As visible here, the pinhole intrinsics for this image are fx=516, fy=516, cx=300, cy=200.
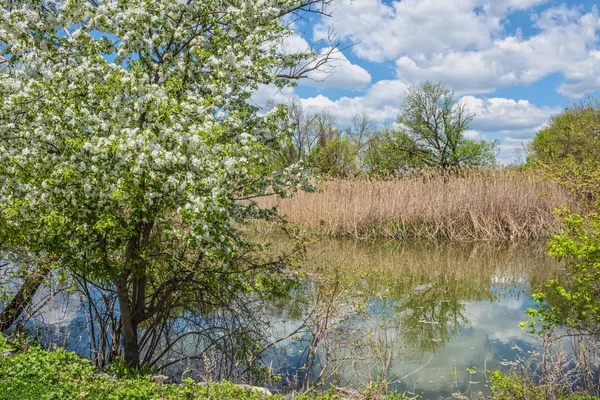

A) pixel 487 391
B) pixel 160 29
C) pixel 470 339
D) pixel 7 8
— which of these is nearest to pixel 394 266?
pixel 470 339

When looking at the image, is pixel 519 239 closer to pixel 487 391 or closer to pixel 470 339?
pixel 470 339

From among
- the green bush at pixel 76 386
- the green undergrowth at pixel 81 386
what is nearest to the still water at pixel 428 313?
the green undergrowth at pixel 81 386

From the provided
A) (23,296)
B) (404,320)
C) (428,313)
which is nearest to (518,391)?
(404,320)

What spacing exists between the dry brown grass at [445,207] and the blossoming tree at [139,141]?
1023cm

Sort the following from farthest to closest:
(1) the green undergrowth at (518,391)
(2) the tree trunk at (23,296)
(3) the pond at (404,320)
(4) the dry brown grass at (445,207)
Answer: (4) the dry brown grass at (445,207) < (2) the tree trunk at (23,296) < (3) the pond at (404,320) < (1) the green undergrowth at (518,391)

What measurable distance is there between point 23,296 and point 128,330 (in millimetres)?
1981

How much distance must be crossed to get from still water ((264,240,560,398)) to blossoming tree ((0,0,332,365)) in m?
1.34

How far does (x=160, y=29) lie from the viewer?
19.4 ft

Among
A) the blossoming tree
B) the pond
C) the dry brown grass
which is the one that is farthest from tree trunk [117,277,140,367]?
the dry brown grass

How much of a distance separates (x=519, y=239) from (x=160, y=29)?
44.4ft

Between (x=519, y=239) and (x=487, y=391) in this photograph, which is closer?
(x=487, y=391)

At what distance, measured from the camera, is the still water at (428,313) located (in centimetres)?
587

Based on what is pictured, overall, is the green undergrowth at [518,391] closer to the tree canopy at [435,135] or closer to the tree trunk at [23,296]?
the tree trunk at [23,296]

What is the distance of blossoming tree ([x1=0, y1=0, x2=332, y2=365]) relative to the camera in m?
4.75
